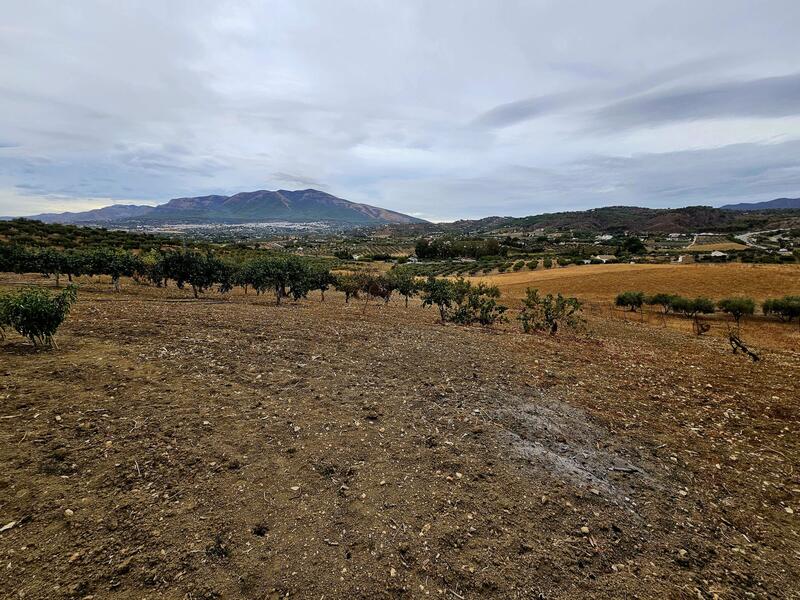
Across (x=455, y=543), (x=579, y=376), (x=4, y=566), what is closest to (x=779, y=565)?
(x=455, y=543)

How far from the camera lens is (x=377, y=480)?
7.29 meters

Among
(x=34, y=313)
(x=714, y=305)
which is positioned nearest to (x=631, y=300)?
(x=714, y=305)

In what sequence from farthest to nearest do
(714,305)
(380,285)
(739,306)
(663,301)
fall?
(663,301)
(714,305)
(380,285)
(739,306)

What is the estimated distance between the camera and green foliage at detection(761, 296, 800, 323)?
39.8 meters

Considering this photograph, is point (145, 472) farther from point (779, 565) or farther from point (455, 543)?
point (779, 565)

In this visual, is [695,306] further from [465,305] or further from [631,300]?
[465,305]

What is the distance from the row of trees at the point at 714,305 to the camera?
40.6 meters

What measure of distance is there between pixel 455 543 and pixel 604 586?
2.10 metres

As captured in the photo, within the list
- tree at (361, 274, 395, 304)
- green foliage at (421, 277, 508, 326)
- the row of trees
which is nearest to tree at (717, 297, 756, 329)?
the row of trees

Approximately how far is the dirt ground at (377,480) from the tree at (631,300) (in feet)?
131

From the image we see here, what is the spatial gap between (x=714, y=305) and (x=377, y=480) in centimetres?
5344

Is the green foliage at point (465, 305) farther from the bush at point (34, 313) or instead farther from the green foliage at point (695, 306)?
the green foliage at point (695, 306)

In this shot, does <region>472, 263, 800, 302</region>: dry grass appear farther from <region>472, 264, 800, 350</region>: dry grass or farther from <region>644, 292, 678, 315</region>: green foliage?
<region>644, 292, 678, 315</region>: green foliage

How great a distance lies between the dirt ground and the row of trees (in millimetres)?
37522
